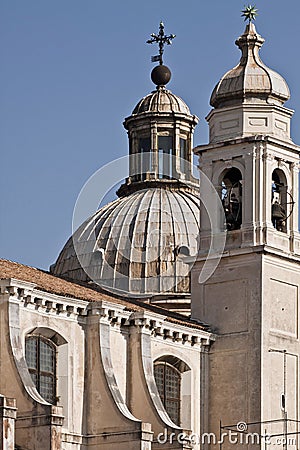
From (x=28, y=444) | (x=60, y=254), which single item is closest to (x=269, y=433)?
(x=28, y=444)

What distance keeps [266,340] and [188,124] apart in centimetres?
1964

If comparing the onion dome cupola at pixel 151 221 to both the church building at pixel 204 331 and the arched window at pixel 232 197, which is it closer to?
the church building at pixel 204 331

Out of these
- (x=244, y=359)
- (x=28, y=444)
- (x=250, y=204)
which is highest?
(x=250, y=204)

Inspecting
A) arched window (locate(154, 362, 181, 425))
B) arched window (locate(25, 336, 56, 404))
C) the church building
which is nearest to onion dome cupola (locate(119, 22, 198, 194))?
the church building

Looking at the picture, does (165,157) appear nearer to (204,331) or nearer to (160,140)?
(160,140)

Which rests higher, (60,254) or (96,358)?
(60,254)

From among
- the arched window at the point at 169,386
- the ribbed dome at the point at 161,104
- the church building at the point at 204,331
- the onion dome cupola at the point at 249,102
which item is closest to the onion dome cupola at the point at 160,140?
the ribbed dome at the point at 161,104

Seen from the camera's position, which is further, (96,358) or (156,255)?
(156,255)

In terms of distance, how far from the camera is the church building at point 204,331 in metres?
58.7

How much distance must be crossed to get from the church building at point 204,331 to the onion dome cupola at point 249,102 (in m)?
0.05

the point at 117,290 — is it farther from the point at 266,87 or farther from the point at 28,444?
the point at 28,444

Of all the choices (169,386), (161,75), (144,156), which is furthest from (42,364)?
(161,75)

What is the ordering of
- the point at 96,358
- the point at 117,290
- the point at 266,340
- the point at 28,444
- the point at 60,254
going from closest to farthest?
the point at 28,444
the point at 96,358
the point at 266,340
the point at 117,290
the point at 60,254

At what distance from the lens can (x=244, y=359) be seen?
213ft
